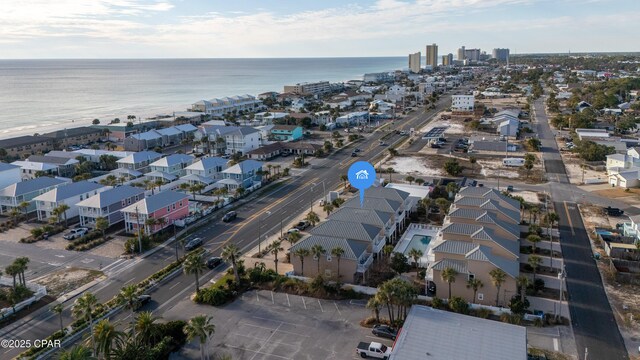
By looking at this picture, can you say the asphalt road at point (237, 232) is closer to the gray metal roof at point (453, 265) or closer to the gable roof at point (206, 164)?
the gable roof at point (206, 164)

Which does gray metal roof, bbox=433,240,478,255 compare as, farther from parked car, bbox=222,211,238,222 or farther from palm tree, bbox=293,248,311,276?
parked car, bbox=222,211,238,222

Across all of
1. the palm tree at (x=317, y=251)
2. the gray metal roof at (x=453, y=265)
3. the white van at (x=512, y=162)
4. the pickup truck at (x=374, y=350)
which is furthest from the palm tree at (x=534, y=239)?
the white van at (x=512, y=162)

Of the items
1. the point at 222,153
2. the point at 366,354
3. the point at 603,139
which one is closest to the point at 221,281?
the point at 366,354

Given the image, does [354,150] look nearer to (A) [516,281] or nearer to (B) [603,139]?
(B) [603,139]

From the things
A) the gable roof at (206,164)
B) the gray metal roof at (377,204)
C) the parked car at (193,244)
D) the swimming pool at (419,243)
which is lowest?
the swimming pool at (419,243)

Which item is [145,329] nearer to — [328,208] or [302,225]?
[302,225]
